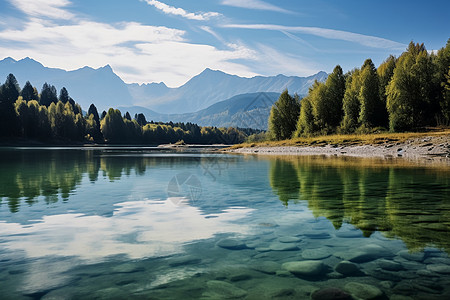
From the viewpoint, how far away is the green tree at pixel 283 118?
98.9 meters

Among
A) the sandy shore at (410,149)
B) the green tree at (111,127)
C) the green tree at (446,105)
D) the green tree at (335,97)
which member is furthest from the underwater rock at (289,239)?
the green tree at (111,127)

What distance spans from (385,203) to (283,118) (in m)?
87.9

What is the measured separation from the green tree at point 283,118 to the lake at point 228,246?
84.3m

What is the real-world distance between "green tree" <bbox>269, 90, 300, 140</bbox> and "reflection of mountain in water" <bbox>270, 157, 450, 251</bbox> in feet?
258

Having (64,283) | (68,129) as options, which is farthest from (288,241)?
(68,129)

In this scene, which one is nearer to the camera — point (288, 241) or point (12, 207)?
point (288, 241)

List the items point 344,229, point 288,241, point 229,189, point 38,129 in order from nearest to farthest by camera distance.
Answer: point 288,241 → point 344,229 → point 229,189 → point 38,129

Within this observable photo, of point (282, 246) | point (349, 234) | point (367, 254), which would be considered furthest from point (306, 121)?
point (367, 254)

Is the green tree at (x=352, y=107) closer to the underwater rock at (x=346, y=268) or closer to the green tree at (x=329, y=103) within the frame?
the green tree at (x=329, y=103)

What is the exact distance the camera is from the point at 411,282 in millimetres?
5566

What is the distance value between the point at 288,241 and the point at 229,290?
3.08m

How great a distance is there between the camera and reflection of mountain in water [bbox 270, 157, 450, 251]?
28.8 feet

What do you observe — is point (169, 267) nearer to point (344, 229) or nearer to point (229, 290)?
point (229, 290)

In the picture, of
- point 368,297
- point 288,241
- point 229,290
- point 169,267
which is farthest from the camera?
point 288,241
